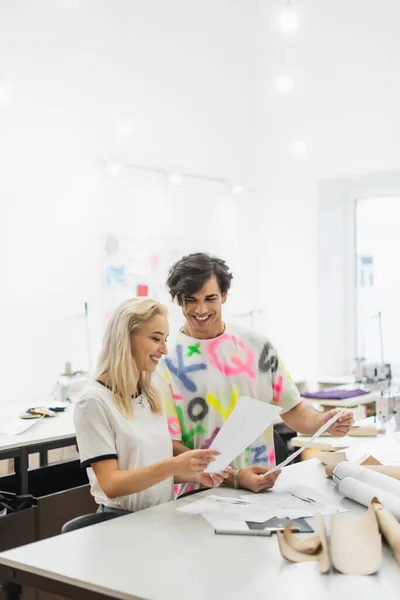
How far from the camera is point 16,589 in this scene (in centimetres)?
191

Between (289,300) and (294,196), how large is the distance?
894 mm

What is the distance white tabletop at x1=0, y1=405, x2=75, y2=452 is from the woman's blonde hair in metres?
1.23

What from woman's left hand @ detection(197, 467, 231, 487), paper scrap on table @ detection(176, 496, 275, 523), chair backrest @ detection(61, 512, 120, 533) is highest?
woman's left hand @ detection(197, 467, 231, 487)

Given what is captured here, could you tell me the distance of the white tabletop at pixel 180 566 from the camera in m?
1.55

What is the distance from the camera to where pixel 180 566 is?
1692 millimetres

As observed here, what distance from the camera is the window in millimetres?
6422

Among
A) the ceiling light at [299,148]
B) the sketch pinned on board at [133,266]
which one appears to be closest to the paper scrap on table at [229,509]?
the sketch pinned on board at [133,266]

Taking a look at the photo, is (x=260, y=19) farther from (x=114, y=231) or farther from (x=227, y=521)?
(x=227, y=521)

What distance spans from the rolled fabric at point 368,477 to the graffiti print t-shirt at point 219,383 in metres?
0.30

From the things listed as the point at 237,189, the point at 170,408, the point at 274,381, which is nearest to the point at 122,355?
the point at 170,408

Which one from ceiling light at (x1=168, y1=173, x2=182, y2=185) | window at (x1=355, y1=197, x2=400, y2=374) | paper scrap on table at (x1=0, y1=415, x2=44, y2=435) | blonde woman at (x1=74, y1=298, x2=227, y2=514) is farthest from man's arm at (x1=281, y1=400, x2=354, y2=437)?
window at (x1=355, y1=197, x2=400, y2=374)

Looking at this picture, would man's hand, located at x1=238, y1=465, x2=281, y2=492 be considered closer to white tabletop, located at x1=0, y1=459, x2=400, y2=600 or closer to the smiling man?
the smiling man

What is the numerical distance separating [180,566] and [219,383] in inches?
35.4

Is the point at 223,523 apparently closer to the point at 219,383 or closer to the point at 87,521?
the point at 87,521
